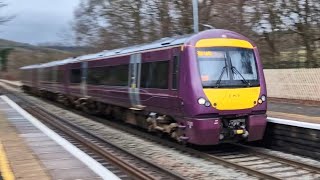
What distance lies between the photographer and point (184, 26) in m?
31.1

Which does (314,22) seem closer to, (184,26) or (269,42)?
(269,42)

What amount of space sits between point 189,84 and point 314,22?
19.9 metres

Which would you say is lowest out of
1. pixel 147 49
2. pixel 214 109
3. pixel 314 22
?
pixel 214 109

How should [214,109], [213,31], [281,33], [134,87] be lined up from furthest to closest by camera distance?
[281,33]
[134,87]
[213,31]
[214,109]

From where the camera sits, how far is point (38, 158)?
9.94 meters

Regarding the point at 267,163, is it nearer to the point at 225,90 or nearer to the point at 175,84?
the point at 225,90

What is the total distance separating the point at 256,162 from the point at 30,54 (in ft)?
267

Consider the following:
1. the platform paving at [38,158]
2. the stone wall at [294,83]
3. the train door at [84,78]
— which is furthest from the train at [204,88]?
the stone wall at [294,83]

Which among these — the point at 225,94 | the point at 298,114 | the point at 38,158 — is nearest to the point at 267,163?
the point at 225,94

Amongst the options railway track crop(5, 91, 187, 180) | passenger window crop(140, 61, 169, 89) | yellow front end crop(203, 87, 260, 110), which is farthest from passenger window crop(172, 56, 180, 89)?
railway track crop(5, 91, 187, 180)

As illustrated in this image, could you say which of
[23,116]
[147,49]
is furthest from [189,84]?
[23,116]

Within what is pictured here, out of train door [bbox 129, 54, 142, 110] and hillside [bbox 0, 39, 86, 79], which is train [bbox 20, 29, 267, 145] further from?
hillside [bbox 0, 39, 86, 79]

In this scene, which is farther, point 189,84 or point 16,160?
point 189,84

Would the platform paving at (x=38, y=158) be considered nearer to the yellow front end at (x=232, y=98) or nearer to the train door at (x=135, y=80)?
the train door at (x=135, y=80)
